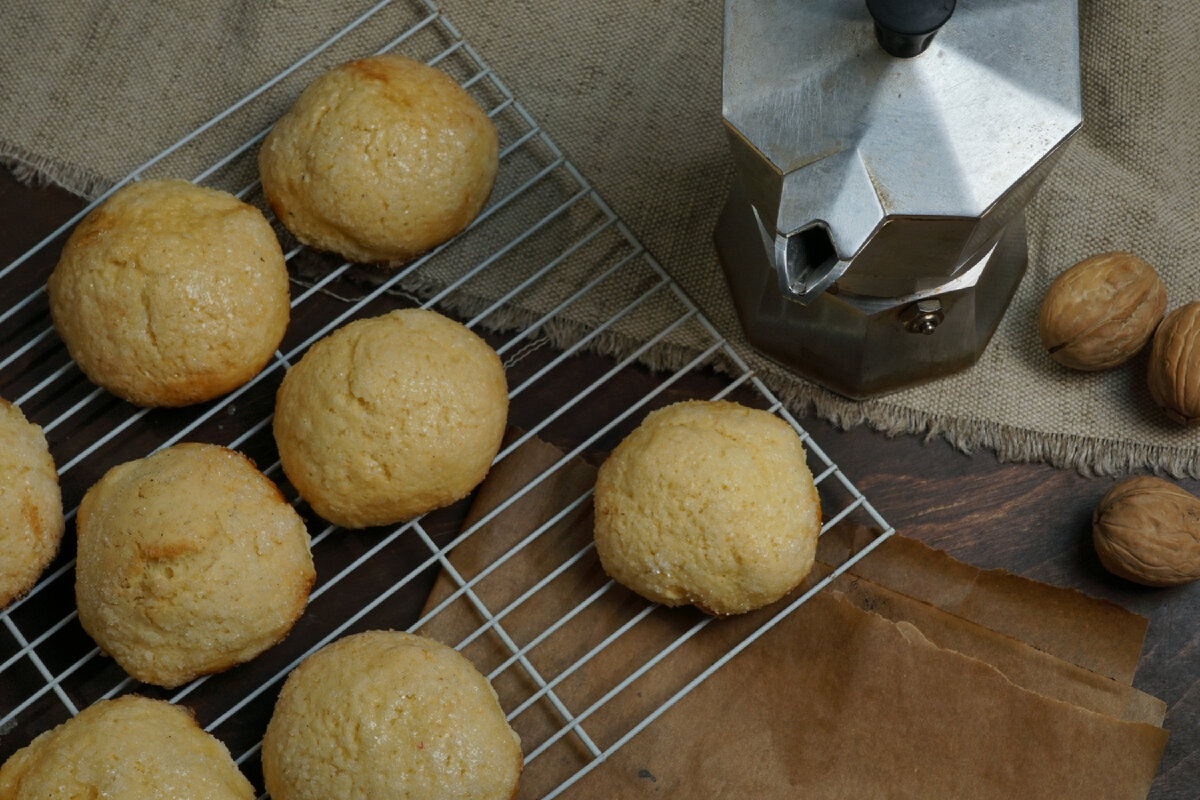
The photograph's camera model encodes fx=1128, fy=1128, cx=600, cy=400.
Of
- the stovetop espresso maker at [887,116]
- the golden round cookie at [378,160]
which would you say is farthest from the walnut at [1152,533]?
the golden round cookie at [378,160]

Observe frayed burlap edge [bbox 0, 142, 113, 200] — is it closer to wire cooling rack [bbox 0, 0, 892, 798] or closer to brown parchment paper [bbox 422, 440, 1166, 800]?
wire cooling rack [bbox 0, 0, 892, 798]

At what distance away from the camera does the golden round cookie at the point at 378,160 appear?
59.6 inches

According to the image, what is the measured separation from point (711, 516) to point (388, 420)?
0.43 meters

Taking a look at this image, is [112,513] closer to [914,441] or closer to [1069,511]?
[914,441]

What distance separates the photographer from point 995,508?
160 centimetres

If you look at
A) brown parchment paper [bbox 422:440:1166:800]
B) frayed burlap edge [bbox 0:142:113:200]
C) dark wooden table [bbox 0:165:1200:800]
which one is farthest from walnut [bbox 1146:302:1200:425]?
frayed burlap edge [bbox 0:142:113:200]

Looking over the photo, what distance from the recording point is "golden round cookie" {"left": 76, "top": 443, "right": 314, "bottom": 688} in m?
1.41

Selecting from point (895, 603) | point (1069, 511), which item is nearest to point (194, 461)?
point (895, 603)

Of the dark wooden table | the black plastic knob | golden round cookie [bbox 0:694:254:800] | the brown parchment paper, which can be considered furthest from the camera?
the dark wooden table

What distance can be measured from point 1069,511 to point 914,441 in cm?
23

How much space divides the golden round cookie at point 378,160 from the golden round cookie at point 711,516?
44cm

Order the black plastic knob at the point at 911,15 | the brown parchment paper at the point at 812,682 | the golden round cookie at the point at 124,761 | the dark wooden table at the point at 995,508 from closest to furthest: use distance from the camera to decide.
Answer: the black plastic knob at the point at 911,15 → the golden round cookie at the point at 124,761 → the brown parchment paper at the point at 812,682 → the dark wooden table at the point at 995,508

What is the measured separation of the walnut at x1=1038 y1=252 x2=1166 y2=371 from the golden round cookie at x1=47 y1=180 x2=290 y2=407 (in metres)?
1.06

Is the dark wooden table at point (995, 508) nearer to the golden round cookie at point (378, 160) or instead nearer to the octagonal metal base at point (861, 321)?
the octagonal metal base at point (861, 321)
